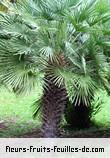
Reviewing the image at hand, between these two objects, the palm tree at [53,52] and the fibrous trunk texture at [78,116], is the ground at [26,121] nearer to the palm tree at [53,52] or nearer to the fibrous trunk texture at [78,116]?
the fibrous trunk texture at [78,116]

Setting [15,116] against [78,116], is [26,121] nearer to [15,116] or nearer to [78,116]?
[15,116]

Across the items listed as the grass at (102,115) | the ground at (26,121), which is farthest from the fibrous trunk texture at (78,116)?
the grass at (102,115)

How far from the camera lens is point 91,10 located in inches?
285

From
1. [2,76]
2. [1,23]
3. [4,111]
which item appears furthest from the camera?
[4,111]

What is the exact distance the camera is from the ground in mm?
9086

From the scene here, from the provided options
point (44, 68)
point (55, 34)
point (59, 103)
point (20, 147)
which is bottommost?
point (20, 147)

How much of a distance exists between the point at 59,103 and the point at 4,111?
5.03m

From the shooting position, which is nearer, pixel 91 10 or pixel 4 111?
pixel 91 10

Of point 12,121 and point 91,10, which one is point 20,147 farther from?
point 12,121

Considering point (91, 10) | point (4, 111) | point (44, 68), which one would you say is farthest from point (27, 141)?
point (4, 111)

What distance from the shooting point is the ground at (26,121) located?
9086mm

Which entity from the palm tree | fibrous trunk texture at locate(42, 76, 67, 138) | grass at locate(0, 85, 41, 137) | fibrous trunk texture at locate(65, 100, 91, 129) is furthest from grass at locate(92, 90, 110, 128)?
the palm tree

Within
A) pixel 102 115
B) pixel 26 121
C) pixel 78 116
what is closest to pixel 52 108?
pixel 78 116

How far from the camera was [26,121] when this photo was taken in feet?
35.6
